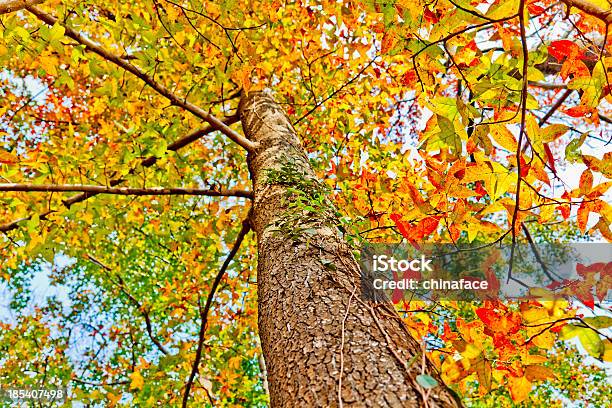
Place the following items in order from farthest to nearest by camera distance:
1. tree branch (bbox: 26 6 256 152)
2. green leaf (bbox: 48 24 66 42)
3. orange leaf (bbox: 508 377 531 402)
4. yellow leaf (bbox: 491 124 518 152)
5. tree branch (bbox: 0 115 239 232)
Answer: tree branch (bbox: 0 115 239 232), tree branch (bbox: 26 6 256 152), green leaf (bbox: 48 24 66 42), orange leaf (bbox: 508 377 531 402), yellow leaf (bbox: 491 124 518 152)

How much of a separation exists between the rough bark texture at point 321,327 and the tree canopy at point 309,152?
0.82 feet

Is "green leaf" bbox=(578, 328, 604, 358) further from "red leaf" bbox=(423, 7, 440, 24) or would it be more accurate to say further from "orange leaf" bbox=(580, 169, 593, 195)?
"red leaf" bbox=(423, 7, 440, 24)

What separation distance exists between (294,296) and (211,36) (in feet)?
6.69

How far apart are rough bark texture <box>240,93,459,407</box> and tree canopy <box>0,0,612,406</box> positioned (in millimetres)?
251

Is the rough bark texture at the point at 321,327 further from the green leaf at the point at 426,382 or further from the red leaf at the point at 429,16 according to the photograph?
the red leaf at the point at 429,16

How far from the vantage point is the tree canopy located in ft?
4.03

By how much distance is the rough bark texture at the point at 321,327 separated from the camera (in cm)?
98

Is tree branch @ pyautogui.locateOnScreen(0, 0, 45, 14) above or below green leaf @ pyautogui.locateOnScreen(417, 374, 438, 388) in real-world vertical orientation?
above

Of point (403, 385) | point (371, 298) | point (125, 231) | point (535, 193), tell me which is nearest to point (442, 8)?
point (535, 193)

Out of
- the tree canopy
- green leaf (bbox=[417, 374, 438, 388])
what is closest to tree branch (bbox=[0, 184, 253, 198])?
the tree canopy

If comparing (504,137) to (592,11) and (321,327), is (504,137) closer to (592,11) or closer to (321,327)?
(592,11)

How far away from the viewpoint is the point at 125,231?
593 centimetres

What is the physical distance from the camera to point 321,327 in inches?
48.0

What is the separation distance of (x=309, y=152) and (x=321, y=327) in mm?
2849
